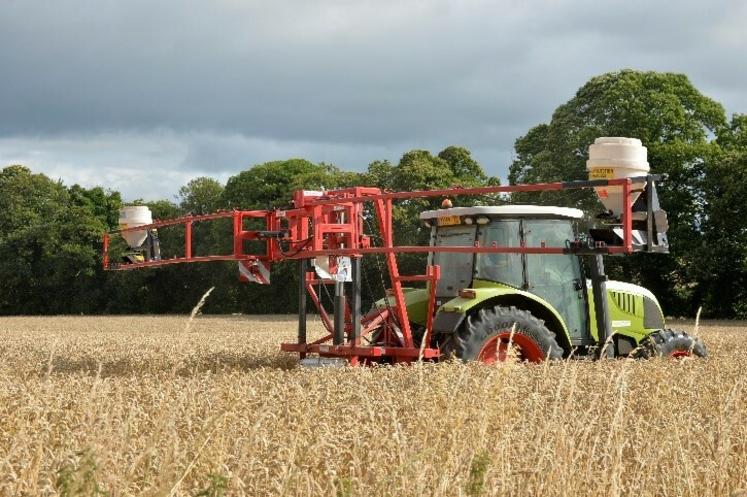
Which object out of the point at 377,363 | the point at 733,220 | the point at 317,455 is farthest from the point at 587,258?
the point at 733,220

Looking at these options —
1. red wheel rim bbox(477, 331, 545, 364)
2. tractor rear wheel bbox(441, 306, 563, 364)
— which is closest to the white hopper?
tractor rear wheel bbox(441, 306, 563, 364)

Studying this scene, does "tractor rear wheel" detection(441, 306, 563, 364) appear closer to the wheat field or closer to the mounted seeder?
the mounted seeder

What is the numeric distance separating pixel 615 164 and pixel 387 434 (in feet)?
16.3

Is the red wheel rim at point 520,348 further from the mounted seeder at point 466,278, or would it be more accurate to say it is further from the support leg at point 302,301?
the support leg at point 302,301

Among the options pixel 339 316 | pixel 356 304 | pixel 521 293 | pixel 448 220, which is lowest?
pixel 339 316

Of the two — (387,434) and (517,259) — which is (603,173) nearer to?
(517,259)

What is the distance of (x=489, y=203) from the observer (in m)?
35.5

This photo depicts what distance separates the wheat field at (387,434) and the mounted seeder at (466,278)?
0.73 meters

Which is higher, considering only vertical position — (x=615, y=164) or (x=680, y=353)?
(x=615, y=164)

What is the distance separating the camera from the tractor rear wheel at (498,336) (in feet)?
31.1

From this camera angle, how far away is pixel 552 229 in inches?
422

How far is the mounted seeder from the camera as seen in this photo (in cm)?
955

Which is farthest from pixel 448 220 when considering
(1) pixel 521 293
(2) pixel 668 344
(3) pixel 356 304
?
(2) pixel 668 344

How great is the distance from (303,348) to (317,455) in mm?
6024
